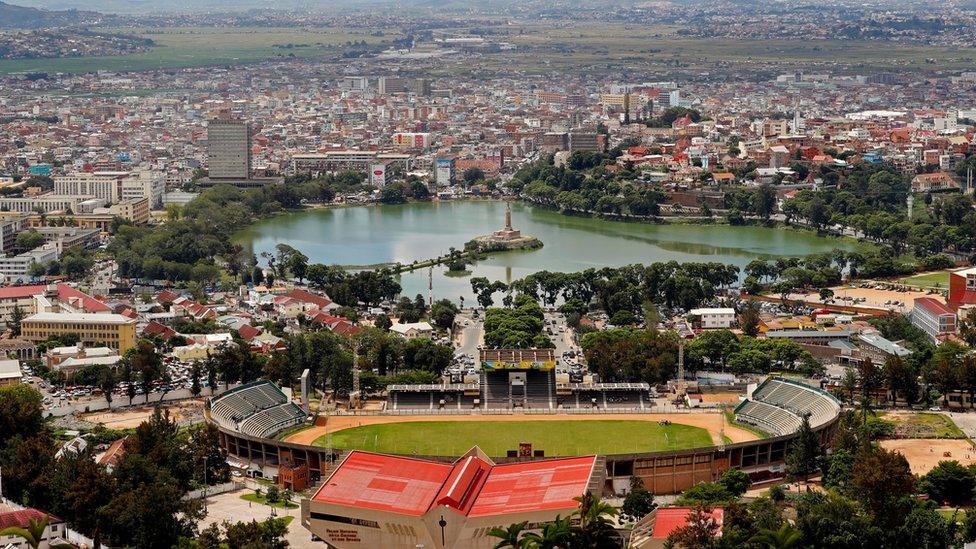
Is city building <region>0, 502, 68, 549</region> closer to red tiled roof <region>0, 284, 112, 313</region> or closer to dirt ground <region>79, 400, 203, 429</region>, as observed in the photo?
dirt ground <region>79, 400, 203, 429</region>

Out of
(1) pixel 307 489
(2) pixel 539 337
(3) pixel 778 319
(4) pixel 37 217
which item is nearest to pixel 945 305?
(3) pixel 778 319

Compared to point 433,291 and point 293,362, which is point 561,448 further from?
point 433,291

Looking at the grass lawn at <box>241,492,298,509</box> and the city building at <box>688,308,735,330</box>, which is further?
the city building at <box>688,308,735,330</box>

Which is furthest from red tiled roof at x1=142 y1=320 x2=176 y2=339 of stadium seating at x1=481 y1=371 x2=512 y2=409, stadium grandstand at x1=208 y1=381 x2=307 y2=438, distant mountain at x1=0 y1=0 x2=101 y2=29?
distant mountain at x1=0 y1=0 x2=101 y2=29

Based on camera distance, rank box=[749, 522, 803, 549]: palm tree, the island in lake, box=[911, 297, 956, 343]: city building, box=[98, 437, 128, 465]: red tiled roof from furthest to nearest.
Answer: the island in lake < box=[911, 297, 956, 343]: city building < box=[98, 437, 128, 465]: red tiled roof < box=[749, 522, 803, 549]: palm tree

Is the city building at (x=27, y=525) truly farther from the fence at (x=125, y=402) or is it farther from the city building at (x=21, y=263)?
the city building at (x=21, y=263)
